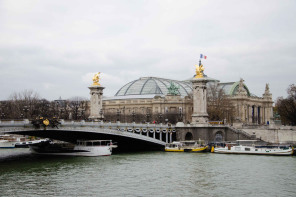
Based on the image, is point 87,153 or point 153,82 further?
point 153,82

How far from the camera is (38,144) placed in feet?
218

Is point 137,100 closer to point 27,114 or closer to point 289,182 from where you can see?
point 27,114

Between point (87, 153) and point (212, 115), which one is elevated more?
point (212, 115)

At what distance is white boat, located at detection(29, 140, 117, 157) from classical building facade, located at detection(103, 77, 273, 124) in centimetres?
2992

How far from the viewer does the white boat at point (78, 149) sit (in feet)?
187

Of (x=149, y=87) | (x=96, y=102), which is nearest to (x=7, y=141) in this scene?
(x=96, y=102)

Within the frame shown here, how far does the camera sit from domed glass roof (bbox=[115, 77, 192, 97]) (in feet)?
393

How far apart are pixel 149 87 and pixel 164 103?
16.4m

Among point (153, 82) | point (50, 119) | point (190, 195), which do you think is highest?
point (153, 82)

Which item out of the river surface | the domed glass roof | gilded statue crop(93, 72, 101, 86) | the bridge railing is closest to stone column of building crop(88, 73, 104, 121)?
gilded statue crop(93, 72, 101, 86)

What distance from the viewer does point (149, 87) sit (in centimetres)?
12181

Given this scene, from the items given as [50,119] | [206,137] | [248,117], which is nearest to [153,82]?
[248,117]

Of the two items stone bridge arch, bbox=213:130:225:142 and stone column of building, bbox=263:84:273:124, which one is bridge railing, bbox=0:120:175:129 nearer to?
stone bridge arch, bbox=213:130:225:142

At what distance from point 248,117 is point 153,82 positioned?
28.6 metres
